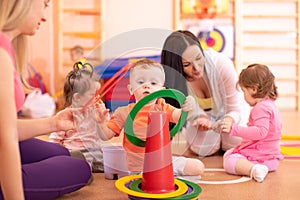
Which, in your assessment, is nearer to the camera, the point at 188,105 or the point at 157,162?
the point at 157,162

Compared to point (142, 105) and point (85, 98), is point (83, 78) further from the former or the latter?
point (142, 105)

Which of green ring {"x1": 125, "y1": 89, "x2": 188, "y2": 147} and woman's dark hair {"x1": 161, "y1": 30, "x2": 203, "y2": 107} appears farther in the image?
woman's dark hair {"x1": 161, "y1": 30, "x2": 203, "y2": 107}

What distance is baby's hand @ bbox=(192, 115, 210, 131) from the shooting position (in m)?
1.63

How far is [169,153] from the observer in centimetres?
122

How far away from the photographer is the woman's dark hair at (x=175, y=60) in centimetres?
132

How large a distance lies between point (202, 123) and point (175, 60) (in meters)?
0.29

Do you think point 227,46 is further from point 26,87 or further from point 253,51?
point 26,87

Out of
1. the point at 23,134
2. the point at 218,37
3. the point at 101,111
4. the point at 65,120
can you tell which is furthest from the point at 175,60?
the point at 218,37

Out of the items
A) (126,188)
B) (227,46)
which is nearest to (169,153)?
(126,188)

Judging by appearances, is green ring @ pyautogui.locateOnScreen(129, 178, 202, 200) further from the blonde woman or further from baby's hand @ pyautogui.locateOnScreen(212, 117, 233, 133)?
baby's hand @ pyautogui.locateOnScreen(212, 117, 233, 133)

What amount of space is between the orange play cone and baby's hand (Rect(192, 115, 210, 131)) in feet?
1.36

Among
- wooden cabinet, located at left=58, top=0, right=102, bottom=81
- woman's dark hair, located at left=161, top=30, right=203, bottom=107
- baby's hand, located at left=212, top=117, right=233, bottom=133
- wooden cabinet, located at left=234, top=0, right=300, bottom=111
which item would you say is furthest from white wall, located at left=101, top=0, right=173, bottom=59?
woman's dark hair, located at left=161, top=30, right=203, bottom=107

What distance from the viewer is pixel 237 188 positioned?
142 cm

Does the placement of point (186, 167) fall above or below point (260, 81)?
below
